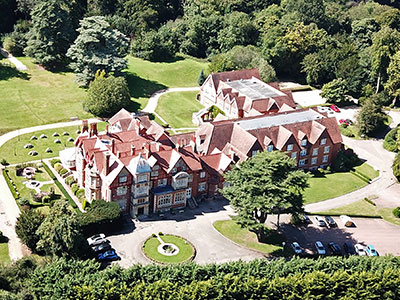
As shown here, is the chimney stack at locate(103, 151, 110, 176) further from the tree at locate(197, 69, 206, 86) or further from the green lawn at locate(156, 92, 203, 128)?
the tree at locate(197, 69, 206, 86)

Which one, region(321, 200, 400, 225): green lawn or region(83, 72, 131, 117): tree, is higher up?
region(83, 72, 131, 117): tree

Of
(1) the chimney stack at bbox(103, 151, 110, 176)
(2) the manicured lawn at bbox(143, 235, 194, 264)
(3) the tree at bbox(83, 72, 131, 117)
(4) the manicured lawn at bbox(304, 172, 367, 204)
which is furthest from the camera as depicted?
(3) the tree at bbox(83, 72, 131, 117)

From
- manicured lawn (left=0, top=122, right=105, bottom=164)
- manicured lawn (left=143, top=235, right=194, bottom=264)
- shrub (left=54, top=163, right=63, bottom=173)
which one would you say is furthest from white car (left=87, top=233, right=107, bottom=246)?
manicured lawn (left=0, top=122, right=105, bottom=164)

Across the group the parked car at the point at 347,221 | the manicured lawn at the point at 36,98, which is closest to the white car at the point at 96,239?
the parked car at the point at 347,221

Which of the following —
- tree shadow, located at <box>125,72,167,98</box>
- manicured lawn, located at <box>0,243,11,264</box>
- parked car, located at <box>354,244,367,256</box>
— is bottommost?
parked car, located at <box>354,244,367,256</box>

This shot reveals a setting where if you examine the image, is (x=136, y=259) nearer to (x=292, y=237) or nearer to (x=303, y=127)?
(x=292, y=237)

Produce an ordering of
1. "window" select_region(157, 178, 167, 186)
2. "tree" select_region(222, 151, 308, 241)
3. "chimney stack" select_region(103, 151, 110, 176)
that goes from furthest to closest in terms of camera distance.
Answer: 1. "window" select_region(157, 178, 167, 186)
2. "chimney stack" select_region(103, 151, 110, 176)
3. "tree" select_region(222, 151, 308, 241)

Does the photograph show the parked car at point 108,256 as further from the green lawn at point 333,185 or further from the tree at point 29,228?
the green lawn at point 333,185
